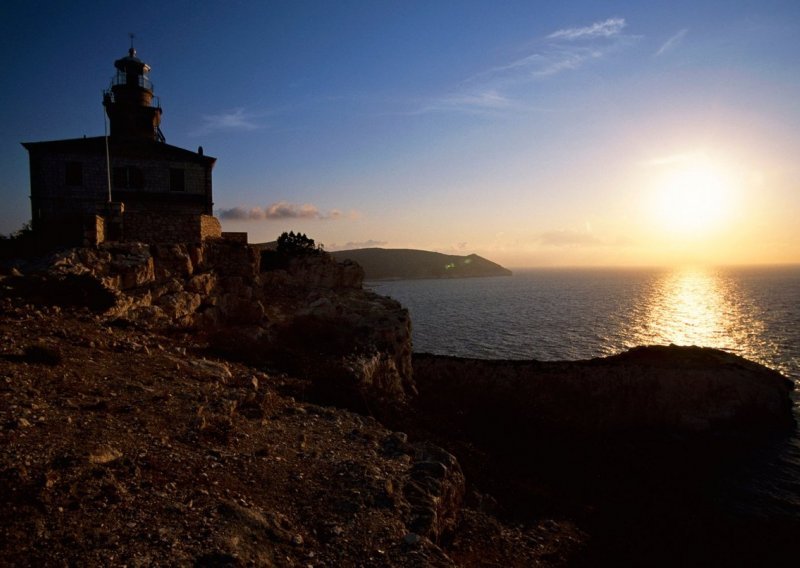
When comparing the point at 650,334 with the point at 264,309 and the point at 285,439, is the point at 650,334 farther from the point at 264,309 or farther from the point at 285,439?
the point at 285,439

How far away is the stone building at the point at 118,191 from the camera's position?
82.2 feet

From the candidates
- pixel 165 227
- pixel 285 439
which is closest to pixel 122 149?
pixel 165 227

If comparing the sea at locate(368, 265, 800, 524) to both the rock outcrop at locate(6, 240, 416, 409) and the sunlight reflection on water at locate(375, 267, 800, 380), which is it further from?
the rock outcrop at locate(6, 240, 416, 409)

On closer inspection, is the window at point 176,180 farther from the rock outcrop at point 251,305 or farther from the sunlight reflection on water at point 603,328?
the sunlight reflection on water at point 603,328

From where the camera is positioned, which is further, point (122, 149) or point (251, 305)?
point (122, 149)

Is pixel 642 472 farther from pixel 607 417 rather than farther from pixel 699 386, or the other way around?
pixel 699 386

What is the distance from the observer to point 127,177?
32.1m

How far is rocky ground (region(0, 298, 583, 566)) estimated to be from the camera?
313 inches

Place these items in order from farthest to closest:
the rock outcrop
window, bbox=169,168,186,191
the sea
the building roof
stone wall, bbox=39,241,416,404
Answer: window, bbox=169,168,186,191 < the building roof < the sea < stone wall, bbox=39,241,416,404 < the rock outcrop

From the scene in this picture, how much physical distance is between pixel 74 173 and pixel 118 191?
2.77 meters

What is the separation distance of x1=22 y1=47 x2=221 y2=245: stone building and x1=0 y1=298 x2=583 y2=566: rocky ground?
9126mm

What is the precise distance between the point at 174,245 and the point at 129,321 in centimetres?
801

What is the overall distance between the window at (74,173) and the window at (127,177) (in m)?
1.92

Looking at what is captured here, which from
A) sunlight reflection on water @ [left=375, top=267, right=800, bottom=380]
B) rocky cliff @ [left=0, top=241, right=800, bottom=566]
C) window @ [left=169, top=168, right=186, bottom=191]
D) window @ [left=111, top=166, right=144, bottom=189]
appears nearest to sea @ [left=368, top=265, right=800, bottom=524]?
sunlight reflection on water @ [left=375, top=267, right=800, bottom=380]
